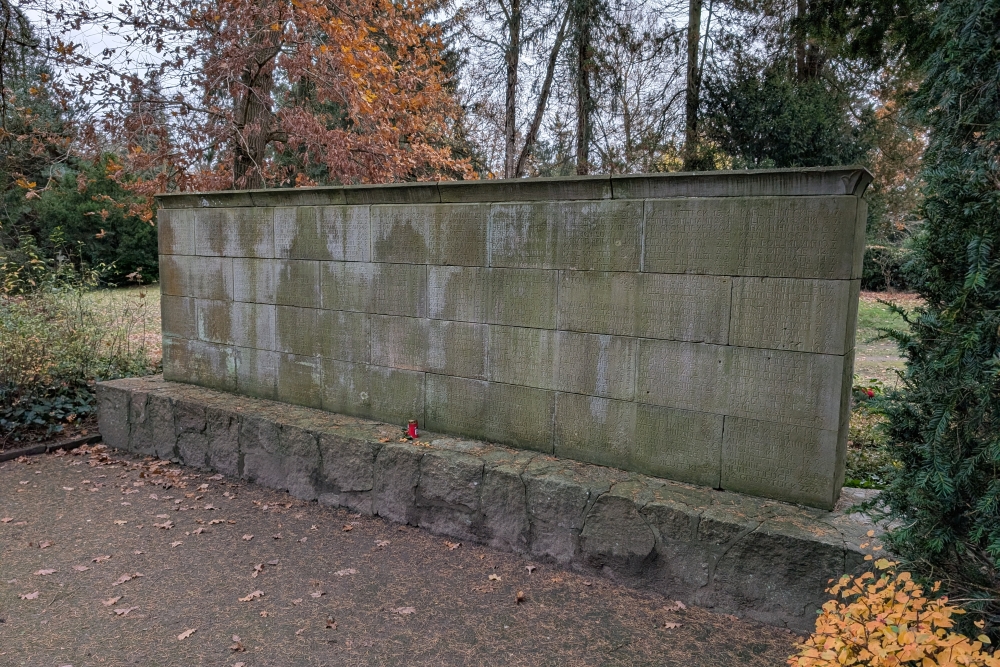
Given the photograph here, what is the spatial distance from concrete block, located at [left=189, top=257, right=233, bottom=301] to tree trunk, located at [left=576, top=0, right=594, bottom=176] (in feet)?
30.2

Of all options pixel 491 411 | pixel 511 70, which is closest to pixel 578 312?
pixel 491 411

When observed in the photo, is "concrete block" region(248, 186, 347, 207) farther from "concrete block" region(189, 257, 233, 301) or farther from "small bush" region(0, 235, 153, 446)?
"small bush" region(0, 235, 153, 446)

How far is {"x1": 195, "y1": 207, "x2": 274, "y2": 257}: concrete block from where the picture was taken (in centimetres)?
573

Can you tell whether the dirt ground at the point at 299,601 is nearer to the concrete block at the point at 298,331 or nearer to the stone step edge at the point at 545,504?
the stone step edge at the point at 545,504

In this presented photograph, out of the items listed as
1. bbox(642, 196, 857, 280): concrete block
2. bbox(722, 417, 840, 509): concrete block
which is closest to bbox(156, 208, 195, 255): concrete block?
bbox(642, 196, 857, 280): concrete block

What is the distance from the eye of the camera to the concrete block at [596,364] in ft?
13.4

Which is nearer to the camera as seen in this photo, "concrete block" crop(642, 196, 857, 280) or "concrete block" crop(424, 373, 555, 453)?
"concrete block" crop(642, 196, 857, 280)

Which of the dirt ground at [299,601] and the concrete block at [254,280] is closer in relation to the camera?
the dirt ground at [299,601]

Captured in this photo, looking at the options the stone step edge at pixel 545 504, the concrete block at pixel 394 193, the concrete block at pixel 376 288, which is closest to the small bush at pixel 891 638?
the stone step edge at pixel 545 504

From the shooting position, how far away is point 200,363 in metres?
6.37

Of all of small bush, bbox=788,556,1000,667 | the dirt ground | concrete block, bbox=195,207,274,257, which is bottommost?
the dirt ground

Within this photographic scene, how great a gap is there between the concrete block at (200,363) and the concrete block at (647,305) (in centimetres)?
351

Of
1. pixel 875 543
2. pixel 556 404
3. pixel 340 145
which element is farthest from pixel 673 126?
pixel 875 543

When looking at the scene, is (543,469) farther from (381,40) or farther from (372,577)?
(381,40)
